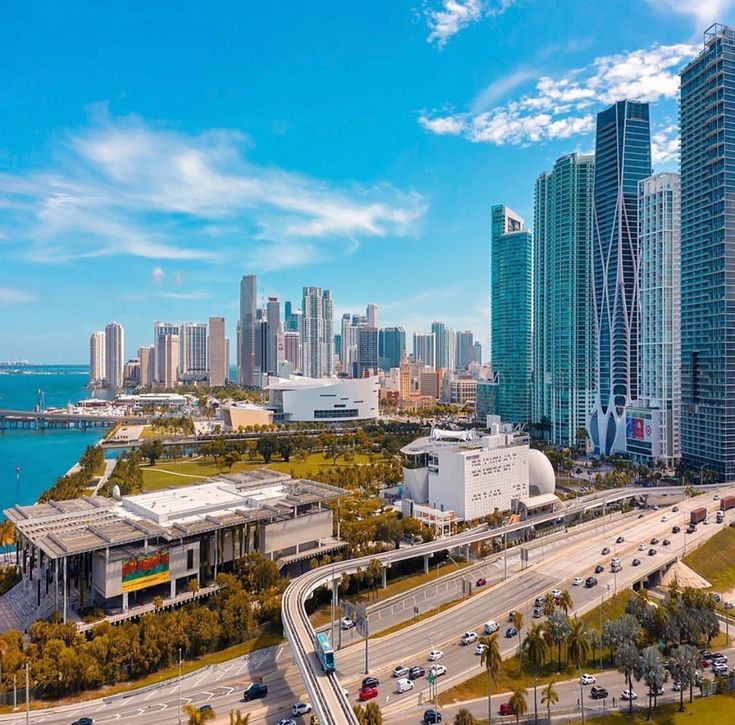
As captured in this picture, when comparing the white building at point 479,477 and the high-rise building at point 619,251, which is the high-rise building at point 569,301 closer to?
the high-rise building at point 619,251

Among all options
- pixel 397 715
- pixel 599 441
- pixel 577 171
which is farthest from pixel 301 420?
pixel 397 715

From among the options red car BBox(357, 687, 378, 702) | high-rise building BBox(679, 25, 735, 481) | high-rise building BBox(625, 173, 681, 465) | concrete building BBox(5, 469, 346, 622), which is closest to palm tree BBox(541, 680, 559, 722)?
red car BBox(357, 687, 378, 702)

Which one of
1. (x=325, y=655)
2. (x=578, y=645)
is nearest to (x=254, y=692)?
(x=325, y=655)

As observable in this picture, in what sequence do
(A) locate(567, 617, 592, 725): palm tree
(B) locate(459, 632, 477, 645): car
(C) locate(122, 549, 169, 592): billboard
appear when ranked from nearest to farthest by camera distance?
1. (A) locate(567, 617, 592, 725): palm tree
2. (B) locate(459, 632, 477, 645): car
3. (C) locate(122, 549, 169, 592): billboard

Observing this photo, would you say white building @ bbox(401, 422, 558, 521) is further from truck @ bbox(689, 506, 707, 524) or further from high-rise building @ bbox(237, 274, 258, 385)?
high-rise building @ bbox(237, 274, 258, 385)

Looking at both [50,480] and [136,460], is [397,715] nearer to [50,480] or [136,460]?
[136,460]

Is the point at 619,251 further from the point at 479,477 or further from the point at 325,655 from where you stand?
the point at 325,655
